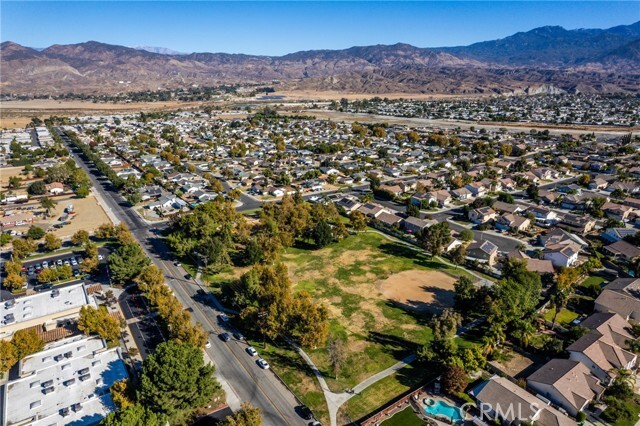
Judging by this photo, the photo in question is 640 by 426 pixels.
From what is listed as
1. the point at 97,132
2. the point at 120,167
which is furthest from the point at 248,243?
the point at 97,132

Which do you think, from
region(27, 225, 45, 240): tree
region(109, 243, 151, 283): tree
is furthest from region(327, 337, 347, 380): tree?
region(27, 225, 45, 240): tree

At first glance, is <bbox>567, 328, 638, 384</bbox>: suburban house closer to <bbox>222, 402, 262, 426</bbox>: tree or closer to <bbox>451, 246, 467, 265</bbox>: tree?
<bbox>451, 246, 467, 265</bbox>: tree

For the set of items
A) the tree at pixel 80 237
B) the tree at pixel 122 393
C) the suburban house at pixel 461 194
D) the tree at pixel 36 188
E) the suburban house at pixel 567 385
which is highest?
the tree at pixel 36 188

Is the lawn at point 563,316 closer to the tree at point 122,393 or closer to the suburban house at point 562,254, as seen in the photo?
the suburban house at point 562,254

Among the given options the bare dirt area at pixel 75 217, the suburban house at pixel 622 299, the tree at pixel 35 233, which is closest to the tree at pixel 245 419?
the suburban house at pixel 622 299

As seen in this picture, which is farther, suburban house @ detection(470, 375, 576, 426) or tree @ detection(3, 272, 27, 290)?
tree @ detection(3, 272, 27, 290)

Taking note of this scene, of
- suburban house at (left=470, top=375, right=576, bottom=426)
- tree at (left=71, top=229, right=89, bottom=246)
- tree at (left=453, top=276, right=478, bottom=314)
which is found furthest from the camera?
tree at (left=71, top=229, right=89, bottom=246)
